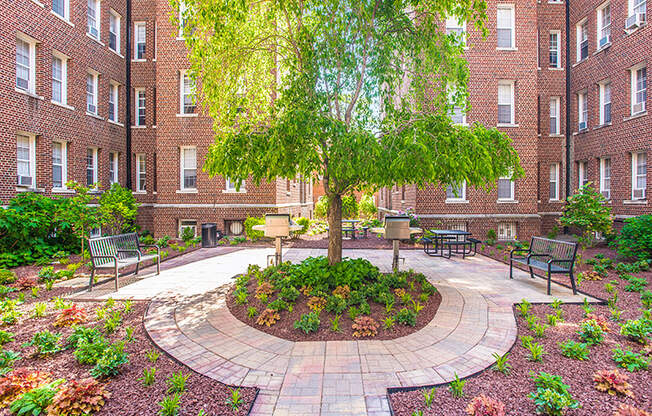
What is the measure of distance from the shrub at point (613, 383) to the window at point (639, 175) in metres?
13.3

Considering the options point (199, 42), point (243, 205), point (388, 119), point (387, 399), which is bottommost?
point (387, 399)

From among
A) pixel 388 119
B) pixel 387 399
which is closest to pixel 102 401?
pixel 387 399

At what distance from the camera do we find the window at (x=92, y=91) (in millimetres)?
14141

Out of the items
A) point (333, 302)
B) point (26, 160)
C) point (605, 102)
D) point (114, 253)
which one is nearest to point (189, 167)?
point (26, 160)

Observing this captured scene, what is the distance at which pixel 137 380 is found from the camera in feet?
10.8

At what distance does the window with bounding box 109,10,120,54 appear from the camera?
15.5 metres

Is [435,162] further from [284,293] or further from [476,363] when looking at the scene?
[284,293]

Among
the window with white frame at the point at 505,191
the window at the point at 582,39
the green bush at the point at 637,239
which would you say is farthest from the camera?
the window at the point at 582,39

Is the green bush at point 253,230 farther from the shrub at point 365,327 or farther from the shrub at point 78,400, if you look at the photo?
the shrub at point 78,400

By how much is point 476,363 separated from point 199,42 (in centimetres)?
636

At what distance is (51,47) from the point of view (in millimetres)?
11844

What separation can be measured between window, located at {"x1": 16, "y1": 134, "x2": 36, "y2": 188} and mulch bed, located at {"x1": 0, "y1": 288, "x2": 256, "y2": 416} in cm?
902

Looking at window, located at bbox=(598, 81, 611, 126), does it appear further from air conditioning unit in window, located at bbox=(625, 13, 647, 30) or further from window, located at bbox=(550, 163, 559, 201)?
window, located at bbox=(550, 163, 559, 201)

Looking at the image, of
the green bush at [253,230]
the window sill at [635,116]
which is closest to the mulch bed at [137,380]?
the green bush at [253,230]
